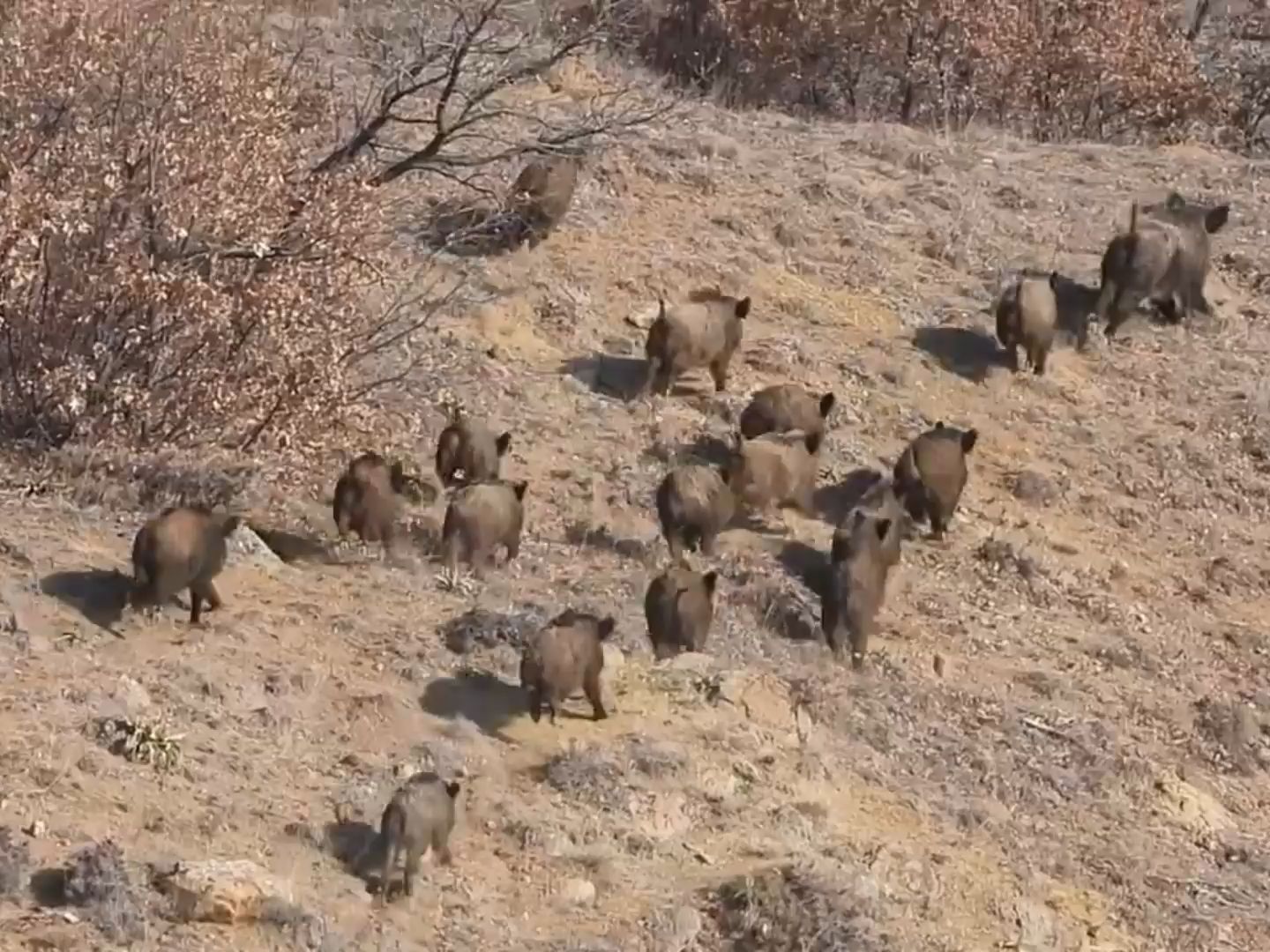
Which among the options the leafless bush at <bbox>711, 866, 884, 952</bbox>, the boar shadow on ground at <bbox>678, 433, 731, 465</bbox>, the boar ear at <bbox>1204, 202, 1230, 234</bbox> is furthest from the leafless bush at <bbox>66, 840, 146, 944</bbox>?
the boar ear at <bbox>1204, 202, 1230, 234</bbox>

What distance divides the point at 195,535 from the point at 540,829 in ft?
8.05

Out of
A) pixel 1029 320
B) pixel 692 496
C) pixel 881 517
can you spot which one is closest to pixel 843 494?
pixel 881 517

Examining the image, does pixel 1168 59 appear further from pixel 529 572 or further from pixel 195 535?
pixel 195 535

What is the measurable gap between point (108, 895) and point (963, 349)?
10.8 metres

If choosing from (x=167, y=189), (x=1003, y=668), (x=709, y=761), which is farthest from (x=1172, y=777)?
(x=167, y=189)

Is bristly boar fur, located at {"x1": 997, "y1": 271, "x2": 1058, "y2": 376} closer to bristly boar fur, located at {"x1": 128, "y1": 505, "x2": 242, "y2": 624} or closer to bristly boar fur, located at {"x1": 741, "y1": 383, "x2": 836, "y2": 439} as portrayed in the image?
bristly boar fur, located at {"x1": 741, "y1": 383, "x2": 836, "y2": 439}

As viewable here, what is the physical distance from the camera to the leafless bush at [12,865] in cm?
966

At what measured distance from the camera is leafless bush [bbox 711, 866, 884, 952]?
10891mm

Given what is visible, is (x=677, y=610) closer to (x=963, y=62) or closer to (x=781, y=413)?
(x=781, y=413)

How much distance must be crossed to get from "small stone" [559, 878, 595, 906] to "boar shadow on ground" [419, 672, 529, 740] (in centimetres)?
125

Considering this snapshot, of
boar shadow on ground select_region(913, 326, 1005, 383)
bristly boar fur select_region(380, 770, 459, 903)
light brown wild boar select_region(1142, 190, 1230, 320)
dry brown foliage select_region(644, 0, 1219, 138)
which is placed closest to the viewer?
bristly boar fur select_region(380, 770, 459, 903)

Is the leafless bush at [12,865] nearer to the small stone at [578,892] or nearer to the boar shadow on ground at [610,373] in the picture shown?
the small stone at [578,892]

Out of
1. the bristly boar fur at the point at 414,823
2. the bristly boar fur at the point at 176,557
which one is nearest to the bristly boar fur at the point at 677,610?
the bristly boar fur at the point at 176,557

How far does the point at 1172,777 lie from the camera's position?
14031mm
